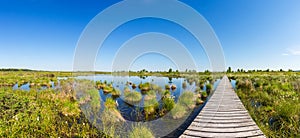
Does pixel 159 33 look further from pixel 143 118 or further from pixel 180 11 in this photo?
pixel 143 118

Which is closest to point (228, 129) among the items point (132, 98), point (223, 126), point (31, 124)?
point (223, 126)

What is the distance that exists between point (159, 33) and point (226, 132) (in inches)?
429

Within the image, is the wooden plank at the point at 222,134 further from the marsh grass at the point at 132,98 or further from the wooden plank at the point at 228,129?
the marsh grass at the point at 132,98

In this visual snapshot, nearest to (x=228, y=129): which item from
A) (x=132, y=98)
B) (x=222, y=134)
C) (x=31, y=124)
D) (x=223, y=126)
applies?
(x=223, y=126)

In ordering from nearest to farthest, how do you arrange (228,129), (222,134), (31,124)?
1. (222,134)
2. (228,129)
3. (31,124)

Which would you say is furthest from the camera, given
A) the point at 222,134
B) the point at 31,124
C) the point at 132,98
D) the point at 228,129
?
the point at 132,98

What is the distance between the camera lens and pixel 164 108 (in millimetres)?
9711

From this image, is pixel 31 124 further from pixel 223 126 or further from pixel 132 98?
pixel 132 98

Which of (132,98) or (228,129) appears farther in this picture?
(132,98)

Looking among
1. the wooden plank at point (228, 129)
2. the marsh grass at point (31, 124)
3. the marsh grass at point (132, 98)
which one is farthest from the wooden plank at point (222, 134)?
the marsh grass at point (132, 98)

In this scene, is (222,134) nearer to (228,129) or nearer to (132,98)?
(228,129)

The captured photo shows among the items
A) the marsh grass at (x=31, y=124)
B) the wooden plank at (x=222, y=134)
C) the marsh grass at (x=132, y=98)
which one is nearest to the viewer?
the wooden plank at (x=222, y=134)

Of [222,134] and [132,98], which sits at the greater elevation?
[222,134]

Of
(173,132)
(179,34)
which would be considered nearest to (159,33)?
(179,34)
